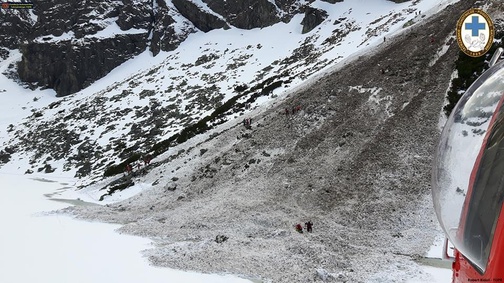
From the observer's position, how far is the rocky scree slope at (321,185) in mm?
13633

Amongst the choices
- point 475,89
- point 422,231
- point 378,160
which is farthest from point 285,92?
point 475,89

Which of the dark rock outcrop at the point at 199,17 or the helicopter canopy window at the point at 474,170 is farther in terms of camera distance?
the dark rock outcrop at the point at 199,17

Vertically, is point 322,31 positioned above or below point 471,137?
below

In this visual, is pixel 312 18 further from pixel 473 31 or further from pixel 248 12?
pixel 473 31

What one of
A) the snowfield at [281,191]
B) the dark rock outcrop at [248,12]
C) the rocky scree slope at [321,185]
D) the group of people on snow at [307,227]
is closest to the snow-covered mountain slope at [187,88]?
the snowfield at [281,191]

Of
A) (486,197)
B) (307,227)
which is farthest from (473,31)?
(486,197)

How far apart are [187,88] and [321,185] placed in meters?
44.6

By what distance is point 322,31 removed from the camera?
222 feet

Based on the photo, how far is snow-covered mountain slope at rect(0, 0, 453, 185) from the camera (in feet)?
141

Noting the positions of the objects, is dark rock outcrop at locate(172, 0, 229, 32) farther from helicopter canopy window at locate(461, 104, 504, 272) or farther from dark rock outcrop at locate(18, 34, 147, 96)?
helicopter canopy window at locate(461, 104, 504, 272)

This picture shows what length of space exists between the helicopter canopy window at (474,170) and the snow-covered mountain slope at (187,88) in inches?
1289

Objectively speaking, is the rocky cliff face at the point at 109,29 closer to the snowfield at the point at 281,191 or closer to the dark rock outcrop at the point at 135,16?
the dark rock outcrop at the point at 135,16

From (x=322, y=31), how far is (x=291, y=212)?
55.7 meters

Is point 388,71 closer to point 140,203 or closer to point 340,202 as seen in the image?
point 340,202
